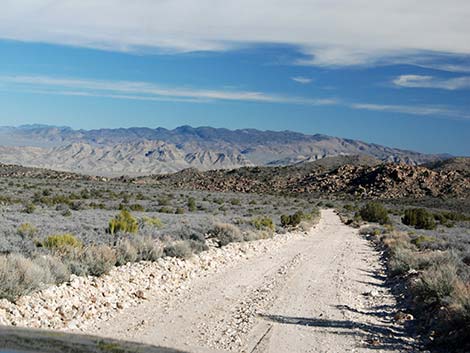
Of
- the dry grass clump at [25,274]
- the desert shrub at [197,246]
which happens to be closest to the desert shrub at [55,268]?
the dry grass clump at [25,274]

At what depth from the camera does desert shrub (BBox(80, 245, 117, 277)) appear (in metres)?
14.5

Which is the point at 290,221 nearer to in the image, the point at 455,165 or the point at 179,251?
the point at 179,251

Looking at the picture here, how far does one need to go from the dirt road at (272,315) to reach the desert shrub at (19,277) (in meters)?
1.74

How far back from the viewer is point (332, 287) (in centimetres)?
1656

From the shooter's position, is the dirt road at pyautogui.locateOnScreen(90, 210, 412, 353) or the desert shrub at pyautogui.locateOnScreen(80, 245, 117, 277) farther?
the desert shrub at pyautogui.locateOnScreen(80, 245, 117, 277)

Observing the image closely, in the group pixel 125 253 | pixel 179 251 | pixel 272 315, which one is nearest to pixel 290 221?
pixel 179 251

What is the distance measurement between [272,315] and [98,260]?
469cm

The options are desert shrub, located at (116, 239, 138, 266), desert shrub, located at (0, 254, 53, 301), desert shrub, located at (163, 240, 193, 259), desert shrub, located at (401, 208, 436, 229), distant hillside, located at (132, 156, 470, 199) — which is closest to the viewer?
desert shrub, located at (0, 254, 53, 301)

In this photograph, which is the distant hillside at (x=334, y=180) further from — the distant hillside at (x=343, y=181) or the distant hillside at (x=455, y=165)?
the distant hillside at (x=455, y=165)

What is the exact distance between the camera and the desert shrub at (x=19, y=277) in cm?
1152

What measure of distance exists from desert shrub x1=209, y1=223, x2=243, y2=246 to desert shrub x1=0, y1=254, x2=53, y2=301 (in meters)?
11.8

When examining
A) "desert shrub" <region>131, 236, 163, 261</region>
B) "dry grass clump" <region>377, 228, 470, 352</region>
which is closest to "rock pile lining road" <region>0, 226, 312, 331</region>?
"desert shrub" <region>131, 236, 163, 261</region>

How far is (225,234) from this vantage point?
82.9ft

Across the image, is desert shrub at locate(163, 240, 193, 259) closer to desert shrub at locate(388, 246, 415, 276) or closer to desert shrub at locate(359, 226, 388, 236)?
desert shrub at locate(388, 246, 415, 276)
